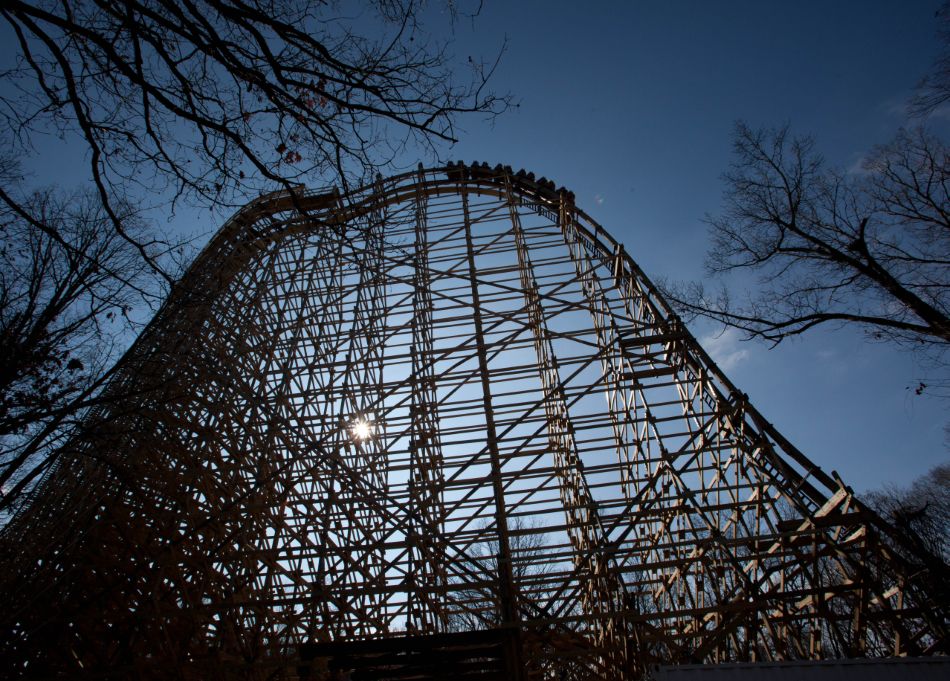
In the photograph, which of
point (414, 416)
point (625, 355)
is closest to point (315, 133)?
point (414, 416)

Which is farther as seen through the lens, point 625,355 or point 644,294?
point 644,294

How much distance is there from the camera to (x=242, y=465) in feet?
26.8

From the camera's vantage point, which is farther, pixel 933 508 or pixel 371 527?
pixel 933 508

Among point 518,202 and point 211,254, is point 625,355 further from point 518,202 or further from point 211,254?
point 211,254

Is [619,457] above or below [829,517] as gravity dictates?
above

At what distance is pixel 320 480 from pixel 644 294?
6393 mm

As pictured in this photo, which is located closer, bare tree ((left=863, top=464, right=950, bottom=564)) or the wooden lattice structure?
the wooden lattice structure

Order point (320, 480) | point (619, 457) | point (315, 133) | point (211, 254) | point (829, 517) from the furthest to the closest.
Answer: point (211, 254), point (619, 457), point (320, 480), point (829, 517), point (315, 133)

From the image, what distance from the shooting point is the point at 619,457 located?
31.3 feet

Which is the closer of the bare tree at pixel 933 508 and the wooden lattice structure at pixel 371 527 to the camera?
the wooden lattice structure at pixel 371 527

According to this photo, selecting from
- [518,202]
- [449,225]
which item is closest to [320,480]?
[449,225]

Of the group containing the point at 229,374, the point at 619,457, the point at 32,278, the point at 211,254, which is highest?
the point at 211,254

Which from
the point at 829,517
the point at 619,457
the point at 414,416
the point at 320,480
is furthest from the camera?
the point at 619,457

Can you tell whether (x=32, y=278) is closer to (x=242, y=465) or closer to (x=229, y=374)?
(x=229, y=374)
